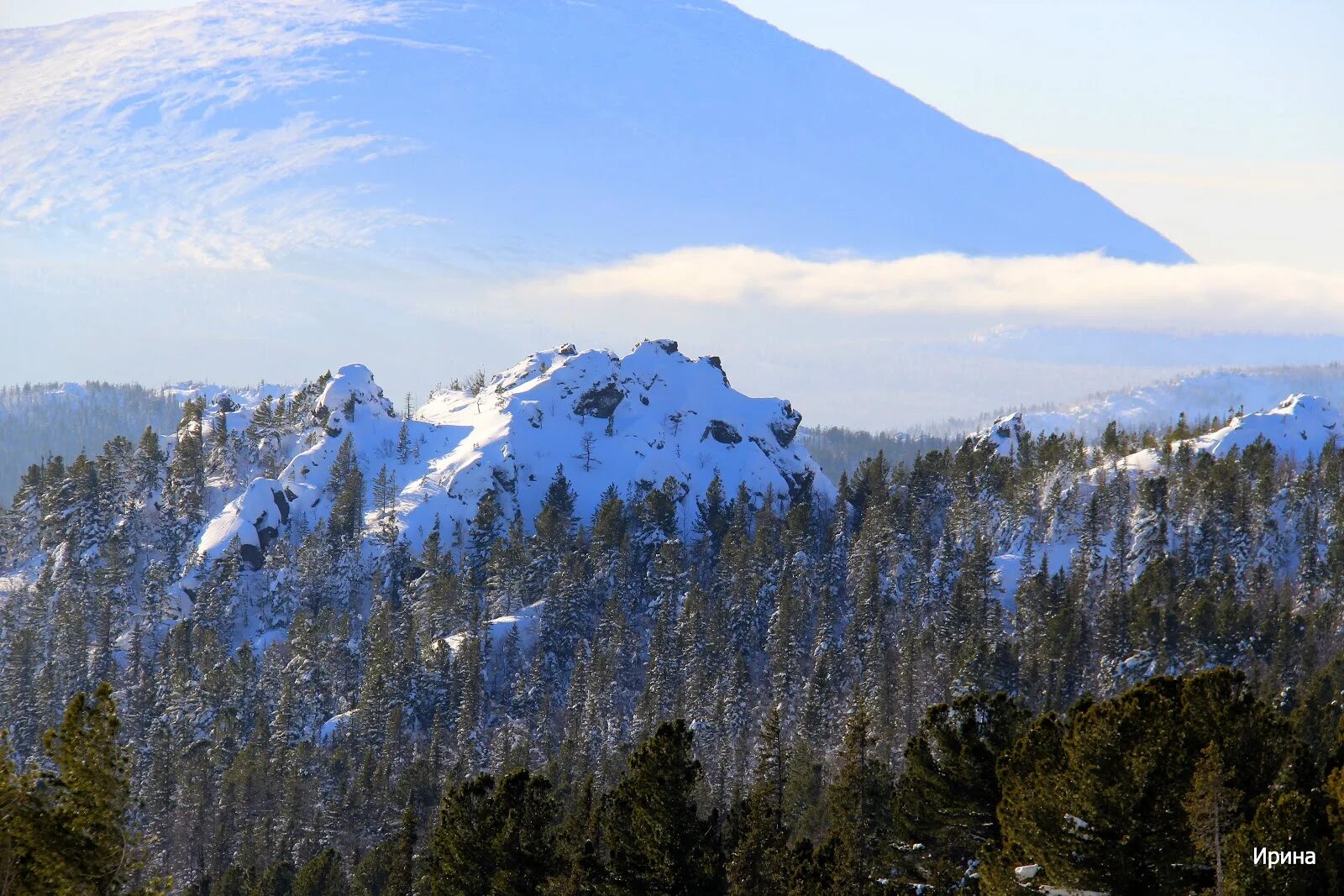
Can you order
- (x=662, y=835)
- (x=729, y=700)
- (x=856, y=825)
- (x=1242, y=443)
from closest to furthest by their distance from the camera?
(x=662, y=835)
(x=856, y=825)
(x=729, y=700)
(x=1242, y=443)

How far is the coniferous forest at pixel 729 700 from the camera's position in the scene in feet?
130

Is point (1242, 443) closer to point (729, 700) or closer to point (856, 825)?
point (729, 700)

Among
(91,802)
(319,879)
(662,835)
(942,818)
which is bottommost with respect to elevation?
(319,879)

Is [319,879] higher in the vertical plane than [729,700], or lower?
higher

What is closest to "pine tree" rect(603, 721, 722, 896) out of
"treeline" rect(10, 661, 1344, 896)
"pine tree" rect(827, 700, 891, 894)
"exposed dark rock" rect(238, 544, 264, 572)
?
"treeline" rect(10, 661, 1344, 896)

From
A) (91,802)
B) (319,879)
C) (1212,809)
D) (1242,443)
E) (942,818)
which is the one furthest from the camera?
(1242,443)

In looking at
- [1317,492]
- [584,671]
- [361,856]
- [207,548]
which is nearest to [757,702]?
[584,671]

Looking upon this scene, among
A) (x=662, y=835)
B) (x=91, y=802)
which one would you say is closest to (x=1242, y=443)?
(x=662, y=835)

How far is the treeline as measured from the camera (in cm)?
3356

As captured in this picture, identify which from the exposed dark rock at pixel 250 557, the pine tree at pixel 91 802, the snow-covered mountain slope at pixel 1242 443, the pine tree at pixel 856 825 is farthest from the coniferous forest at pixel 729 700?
the snow-covered mountain slope at pixel 1242 443

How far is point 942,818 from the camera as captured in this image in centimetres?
5322

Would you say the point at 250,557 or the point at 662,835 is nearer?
the point at 662,835

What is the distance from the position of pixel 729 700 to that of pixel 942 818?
9399cm

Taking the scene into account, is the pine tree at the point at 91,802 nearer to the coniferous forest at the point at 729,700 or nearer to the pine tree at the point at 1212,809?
the coniferous forest at the point at 729,700
